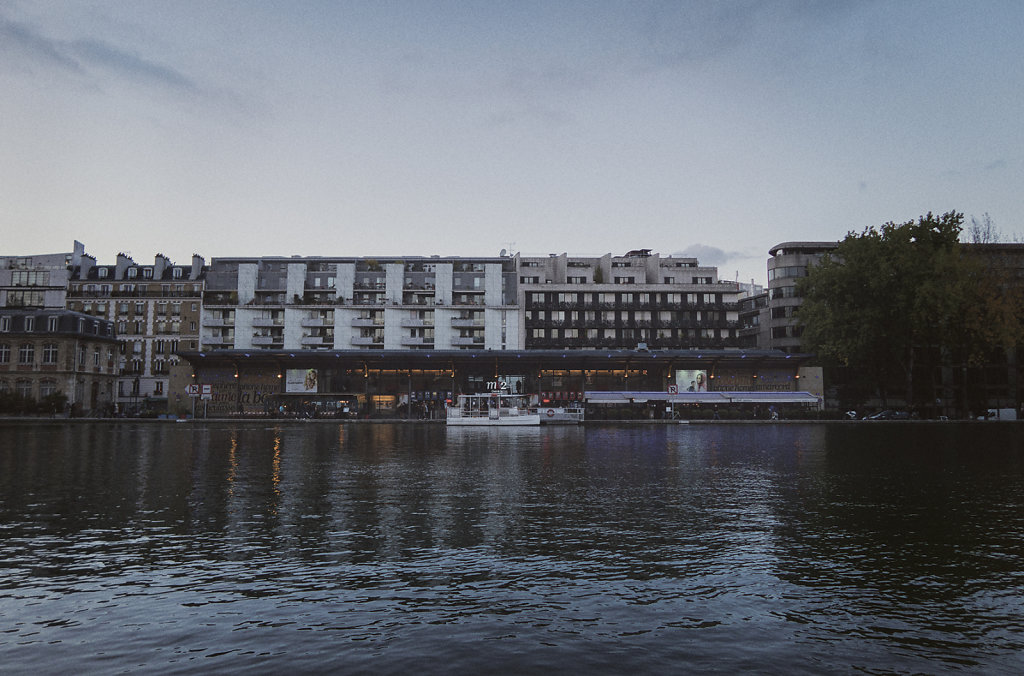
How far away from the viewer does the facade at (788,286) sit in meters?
107

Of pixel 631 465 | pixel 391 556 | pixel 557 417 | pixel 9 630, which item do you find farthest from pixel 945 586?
pixel 557 417

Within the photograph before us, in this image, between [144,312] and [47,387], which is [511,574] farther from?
[144,312]

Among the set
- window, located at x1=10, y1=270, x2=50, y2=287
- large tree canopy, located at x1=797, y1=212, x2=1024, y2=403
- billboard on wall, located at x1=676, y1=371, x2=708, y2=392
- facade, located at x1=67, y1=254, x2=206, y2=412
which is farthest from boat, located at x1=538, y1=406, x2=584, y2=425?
window, located at x1=10, y1=270, x2=50, y2=287

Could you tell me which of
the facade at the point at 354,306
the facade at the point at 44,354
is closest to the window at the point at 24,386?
the facade at the point at 44,354

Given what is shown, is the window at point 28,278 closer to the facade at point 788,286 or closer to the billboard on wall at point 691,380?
the billboard on wall at point 691,380

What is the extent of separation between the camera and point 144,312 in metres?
114

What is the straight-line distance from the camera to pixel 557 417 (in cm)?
7806

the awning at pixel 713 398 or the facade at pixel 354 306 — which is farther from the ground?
the facade at pixel 354 306

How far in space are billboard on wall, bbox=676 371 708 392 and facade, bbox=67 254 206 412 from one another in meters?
71.2

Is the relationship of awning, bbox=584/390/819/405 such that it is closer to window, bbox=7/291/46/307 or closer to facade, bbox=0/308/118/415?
facade, bbox=0/308/118/415

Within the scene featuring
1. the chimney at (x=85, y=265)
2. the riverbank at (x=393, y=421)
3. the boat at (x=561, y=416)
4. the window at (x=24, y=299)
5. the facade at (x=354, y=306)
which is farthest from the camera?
the chimney at (x=85, y=265)

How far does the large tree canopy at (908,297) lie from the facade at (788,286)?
74.0ft

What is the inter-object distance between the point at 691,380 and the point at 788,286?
87.0 feet

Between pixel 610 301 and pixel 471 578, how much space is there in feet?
336
